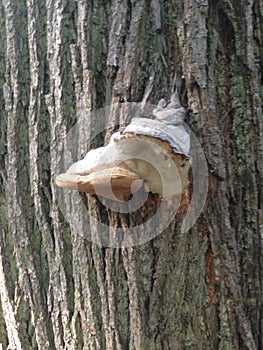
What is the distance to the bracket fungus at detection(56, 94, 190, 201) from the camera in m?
1.00

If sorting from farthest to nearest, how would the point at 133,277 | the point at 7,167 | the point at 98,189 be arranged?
Answer: the point at 7,167, the point at 133,277, the point at 98,189

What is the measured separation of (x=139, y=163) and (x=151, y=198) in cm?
13

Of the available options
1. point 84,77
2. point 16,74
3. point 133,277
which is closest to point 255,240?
point 133,277

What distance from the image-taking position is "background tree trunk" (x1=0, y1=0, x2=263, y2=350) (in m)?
1.15

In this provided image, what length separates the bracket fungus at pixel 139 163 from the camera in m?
1.00

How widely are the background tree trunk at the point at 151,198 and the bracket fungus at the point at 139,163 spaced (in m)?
0.08

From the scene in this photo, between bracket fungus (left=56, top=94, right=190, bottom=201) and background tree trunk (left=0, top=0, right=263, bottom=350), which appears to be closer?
bracket fungus (left=56, top=94, right=190, bottom=201)

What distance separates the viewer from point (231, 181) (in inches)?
47.6

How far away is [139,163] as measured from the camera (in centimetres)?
103

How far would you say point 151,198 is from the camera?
1.13 metres

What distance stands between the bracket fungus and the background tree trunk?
8cm

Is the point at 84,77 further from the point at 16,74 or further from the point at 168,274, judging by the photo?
the point at 168,274

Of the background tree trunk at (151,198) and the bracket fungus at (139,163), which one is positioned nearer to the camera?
the bracket fungus at (139,163)

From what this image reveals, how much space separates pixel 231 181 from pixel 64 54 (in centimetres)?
53
